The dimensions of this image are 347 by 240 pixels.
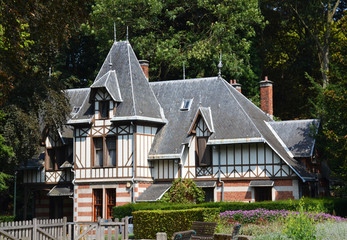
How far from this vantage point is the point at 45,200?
35750 mm

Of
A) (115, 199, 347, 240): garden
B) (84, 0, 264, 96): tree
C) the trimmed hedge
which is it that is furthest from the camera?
(84, 0, 264, 96): tree

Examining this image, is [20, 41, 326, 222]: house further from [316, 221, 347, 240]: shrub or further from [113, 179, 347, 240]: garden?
[316, 221, 347, 240]: shrub

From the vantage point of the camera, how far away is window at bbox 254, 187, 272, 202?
29.5m

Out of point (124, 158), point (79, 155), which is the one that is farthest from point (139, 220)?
point (79, 155)

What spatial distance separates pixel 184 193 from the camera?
29.5m

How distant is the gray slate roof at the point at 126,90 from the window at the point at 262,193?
6.22 metres

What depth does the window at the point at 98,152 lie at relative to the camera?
104ft

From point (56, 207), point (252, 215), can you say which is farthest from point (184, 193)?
point (56, 207)

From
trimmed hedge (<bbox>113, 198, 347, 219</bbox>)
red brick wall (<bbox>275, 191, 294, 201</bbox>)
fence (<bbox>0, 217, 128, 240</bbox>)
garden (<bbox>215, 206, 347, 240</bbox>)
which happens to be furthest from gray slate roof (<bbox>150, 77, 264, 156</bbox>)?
fence (<bbox>0, 217, 128, 240</bbox>)

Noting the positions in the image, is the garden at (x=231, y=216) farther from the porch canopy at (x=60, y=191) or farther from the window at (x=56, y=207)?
the window at (x=56, y=207)

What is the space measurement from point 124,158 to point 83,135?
2831 millimetres

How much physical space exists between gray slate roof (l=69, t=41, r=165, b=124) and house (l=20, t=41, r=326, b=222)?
0.06 m

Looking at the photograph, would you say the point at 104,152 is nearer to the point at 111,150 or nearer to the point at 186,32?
the point at 111,150

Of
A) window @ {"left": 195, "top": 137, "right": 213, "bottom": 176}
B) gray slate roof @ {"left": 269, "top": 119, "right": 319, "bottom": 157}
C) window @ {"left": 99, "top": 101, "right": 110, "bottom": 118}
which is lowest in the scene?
window @ {"left": 195, "top": 137, "right": 213, "bottom": 176}
